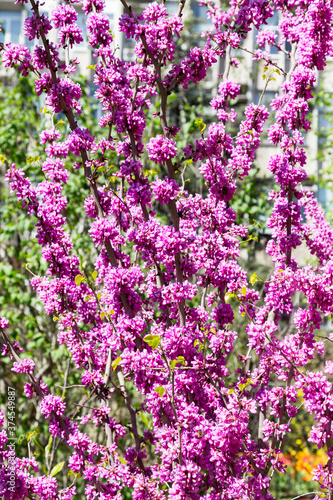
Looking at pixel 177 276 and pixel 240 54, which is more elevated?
pixel 240 54

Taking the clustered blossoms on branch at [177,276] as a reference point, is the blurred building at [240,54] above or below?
above

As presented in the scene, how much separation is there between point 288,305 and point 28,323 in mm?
3709

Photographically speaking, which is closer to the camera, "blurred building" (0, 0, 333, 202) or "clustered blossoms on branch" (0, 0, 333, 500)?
"clustered blossoms on branch" (0, 0, 333, 500)

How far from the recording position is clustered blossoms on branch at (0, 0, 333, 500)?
2.28m

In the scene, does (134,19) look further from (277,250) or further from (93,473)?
(93,473)

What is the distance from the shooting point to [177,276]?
2.34 m

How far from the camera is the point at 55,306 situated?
8.93 feet

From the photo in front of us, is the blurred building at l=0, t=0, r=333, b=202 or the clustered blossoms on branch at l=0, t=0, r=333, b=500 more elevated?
the blurred building at l=0, t=0, r=333, b=202

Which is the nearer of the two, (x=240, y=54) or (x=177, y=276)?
(x=177, y=276)

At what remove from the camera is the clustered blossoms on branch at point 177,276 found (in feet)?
7.49

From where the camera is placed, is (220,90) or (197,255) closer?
(197,255)

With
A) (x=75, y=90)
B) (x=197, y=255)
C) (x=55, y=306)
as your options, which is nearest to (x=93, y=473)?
(x=55, y=306)

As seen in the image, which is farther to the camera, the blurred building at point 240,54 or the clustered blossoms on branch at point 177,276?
the blurred building at point 240,54

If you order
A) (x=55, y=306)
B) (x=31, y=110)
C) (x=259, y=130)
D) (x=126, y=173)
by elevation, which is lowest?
(x=55, y=306)
